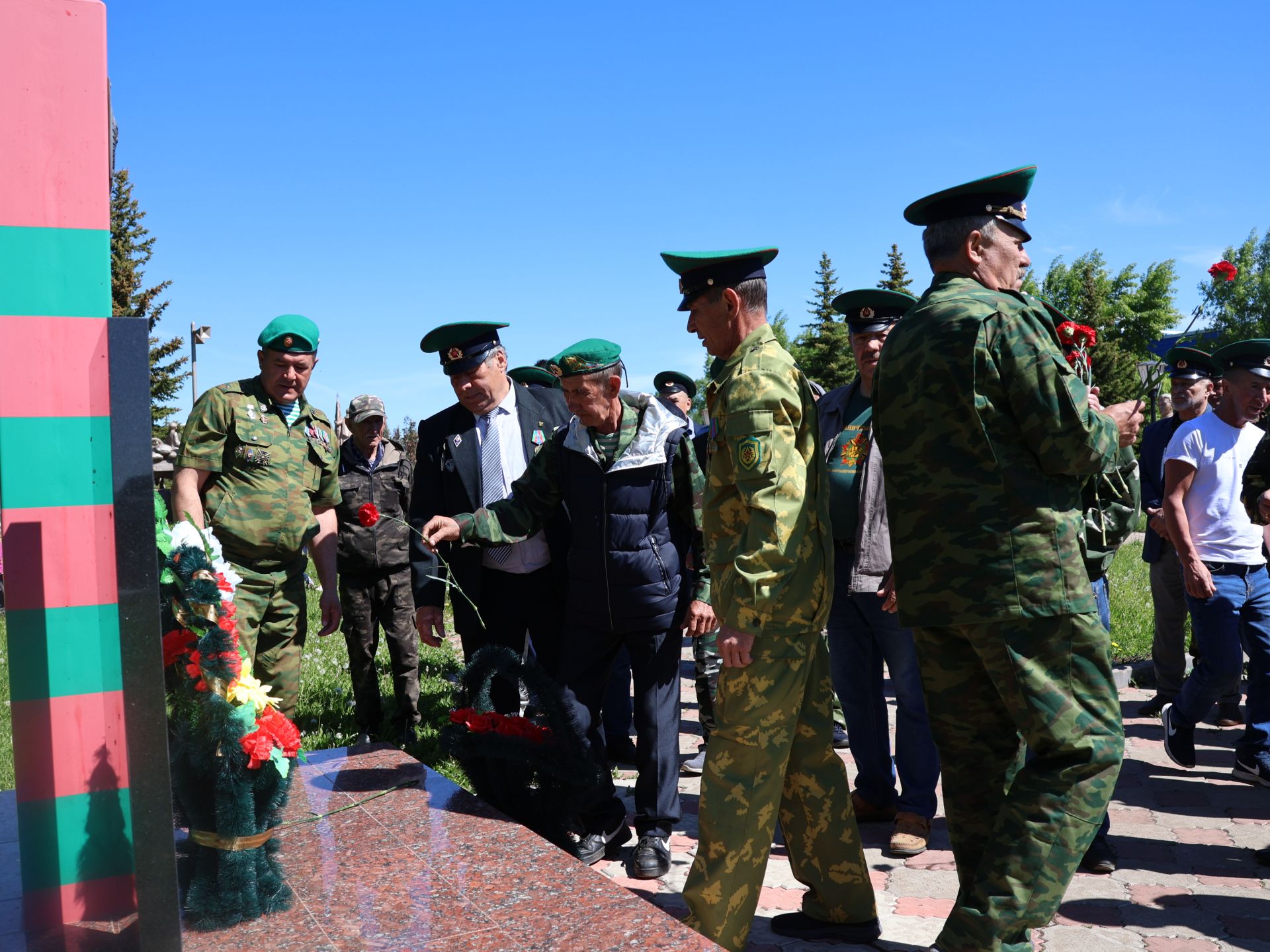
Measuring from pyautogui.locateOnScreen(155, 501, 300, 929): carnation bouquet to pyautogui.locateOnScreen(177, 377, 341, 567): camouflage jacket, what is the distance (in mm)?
1910

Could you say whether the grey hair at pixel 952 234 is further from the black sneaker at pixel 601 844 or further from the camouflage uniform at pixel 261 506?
the camouflage uniform at pixel 261 506

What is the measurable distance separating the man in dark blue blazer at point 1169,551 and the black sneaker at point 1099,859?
2487 mm

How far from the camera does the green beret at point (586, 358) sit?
4.14m

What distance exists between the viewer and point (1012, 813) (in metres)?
2.85

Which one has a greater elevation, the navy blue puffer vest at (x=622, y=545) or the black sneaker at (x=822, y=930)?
the navy blue puffer vest at (x=622, y=545)

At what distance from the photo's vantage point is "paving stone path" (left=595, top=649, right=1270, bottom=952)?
3516mm

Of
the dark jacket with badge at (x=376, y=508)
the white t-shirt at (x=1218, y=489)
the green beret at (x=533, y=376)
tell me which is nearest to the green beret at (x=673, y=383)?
the green beret at (x=533, y=376)

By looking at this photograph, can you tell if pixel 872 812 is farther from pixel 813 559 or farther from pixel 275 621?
pixel 275 621

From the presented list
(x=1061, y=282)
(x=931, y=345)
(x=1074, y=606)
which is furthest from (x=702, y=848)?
(x=1061, y=282)

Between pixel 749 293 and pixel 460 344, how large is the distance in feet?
5.63

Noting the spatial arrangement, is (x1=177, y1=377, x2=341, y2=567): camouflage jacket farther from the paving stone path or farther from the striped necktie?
the paving stone path

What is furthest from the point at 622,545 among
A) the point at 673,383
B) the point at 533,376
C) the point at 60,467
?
the point at 673,383

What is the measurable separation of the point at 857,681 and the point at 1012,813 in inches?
75.1

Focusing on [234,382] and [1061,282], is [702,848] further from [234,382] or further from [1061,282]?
[1061,282]
